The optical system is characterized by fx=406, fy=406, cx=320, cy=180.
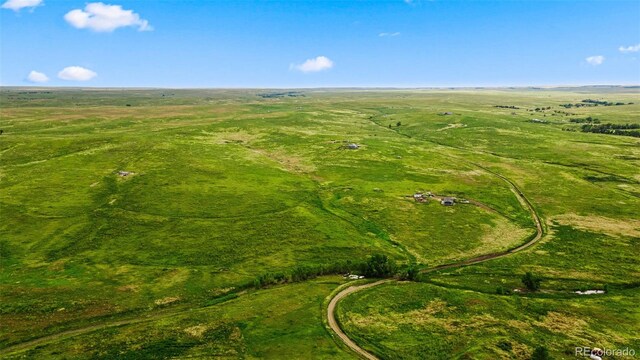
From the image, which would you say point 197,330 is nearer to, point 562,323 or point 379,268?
point 379,268

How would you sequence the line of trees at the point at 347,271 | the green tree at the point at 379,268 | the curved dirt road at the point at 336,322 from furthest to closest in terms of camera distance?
the green tree at the point at 379,268, the line of trees at the point at 347,271, the curved dirt road at the point at 336,322

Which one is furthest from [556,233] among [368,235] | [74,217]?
[74,217]

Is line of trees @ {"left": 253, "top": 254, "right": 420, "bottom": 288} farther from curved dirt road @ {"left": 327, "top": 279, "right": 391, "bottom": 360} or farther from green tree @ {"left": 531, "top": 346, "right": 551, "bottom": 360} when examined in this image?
green tree @ {"left": 531, "top": 346, "right": 551, "bottom": 360}

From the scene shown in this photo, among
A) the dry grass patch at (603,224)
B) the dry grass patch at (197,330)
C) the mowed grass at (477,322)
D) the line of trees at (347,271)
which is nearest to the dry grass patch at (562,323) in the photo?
the mowed grass at (477,322)

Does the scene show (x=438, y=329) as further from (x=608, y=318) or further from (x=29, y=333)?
(x=29, y=333)

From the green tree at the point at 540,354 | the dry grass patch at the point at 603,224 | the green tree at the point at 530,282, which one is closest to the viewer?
the green tree at the point at 540,354

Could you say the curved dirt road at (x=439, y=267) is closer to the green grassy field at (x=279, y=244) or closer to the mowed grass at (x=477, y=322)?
the mowed grass at (x=477, y=322)
